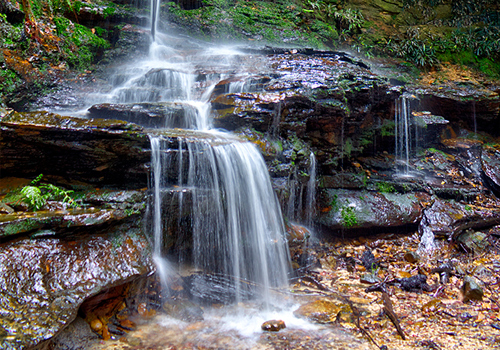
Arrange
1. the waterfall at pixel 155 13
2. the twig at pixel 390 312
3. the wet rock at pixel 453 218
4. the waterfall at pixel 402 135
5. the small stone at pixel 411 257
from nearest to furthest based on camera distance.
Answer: the twig at pixel 390 312 → the small stone at pixel 411 257 → the wet rock at pixel 453 218 → the waterfall at pixel 402 135 → the waterfall at pixel 155 13

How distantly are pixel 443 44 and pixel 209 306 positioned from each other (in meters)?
15.7

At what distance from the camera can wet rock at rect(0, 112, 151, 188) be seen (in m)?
3.74

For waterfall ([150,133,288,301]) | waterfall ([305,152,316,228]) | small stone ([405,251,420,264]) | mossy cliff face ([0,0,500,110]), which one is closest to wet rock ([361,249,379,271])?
small stone ([405,251,420,264])

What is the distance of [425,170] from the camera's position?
819cm

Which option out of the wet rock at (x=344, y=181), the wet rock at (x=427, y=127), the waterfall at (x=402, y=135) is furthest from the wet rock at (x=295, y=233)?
the wet rock at (x=427, y=127)

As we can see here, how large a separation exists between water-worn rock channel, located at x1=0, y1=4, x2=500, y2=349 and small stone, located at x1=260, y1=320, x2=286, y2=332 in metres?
0.12

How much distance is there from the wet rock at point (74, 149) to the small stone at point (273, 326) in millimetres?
2741

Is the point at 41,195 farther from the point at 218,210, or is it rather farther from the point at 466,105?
the point at 466,105

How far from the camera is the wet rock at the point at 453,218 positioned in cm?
607

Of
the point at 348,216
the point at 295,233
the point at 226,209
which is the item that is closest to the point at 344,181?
the point at 348,216

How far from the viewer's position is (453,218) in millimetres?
6293

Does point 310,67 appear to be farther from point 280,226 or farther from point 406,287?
point 406,287

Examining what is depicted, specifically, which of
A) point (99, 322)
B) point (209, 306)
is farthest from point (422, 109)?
point (99, 322)

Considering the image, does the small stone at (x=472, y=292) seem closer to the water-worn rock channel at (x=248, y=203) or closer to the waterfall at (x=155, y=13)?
the water-worn rock channel at (x=248, y=203)
